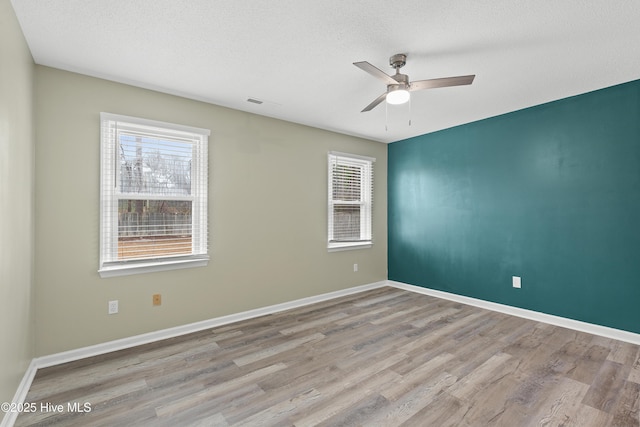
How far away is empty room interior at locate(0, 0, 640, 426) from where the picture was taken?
1.95 metres

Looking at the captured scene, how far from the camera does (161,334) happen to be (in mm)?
3004

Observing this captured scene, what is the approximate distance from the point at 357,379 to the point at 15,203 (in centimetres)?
262

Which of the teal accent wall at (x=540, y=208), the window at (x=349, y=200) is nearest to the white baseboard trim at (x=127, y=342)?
the window at (x=349, y=200)

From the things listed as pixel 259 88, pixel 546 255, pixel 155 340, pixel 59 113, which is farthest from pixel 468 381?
pixel 59 113

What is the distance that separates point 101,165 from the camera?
2734mm

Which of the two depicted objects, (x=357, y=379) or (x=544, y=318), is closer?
(x=357, y=379)

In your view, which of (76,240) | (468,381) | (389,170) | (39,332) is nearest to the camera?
(468,381)

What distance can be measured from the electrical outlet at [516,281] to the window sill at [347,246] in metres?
2.02

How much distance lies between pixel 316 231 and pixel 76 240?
2.67 metres

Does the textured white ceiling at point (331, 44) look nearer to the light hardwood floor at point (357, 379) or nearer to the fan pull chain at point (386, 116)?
the fan pull chain at point (386, 116)

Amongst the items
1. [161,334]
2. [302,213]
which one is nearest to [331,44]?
[302,213]

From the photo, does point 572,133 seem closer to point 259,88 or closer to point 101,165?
point 259,88

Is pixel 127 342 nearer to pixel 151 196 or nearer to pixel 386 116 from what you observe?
pixel 151 196

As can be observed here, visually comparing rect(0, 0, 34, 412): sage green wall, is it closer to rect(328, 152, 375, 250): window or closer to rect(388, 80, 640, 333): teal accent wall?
rect(328, 152, 375, 250): window
